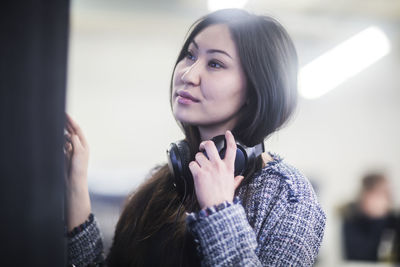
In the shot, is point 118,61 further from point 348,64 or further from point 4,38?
point 4,38

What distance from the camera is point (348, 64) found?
315cm

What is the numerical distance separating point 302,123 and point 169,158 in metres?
3.92

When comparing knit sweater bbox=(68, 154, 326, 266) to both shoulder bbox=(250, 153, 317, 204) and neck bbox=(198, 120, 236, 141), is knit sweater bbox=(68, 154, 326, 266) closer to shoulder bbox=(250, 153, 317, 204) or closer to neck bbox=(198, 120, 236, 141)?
shoulder bbox=(250, 153, 317, 204)

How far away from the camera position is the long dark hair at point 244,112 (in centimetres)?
66

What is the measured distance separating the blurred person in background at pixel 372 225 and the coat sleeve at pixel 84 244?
1.87 metres

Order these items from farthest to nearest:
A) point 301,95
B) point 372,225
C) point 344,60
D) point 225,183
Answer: point 301,95 → point 344,60 → point 372,225 → point 225,183

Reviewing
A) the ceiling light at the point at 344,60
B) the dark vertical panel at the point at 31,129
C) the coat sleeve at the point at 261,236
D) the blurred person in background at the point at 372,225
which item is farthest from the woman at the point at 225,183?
the ceiling light at the point at 344,60

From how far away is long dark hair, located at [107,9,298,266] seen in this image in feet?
2.17

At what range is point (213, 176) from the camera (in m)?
0.56

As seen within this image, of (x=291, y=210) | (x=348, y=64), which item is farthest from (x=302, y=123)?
(x=291, y=210)

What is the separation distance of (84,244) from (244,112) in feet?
1.36

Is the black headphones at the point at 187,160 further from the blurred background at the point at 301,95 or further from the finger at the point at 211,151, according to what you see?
the blurred background at the point at 301,95

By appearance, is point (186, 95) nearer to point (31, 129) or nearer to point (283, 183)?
point (283, 183)

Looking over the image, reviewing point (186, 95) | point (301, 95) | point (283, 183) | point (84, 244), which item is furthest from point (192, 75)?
point (301, 95)
